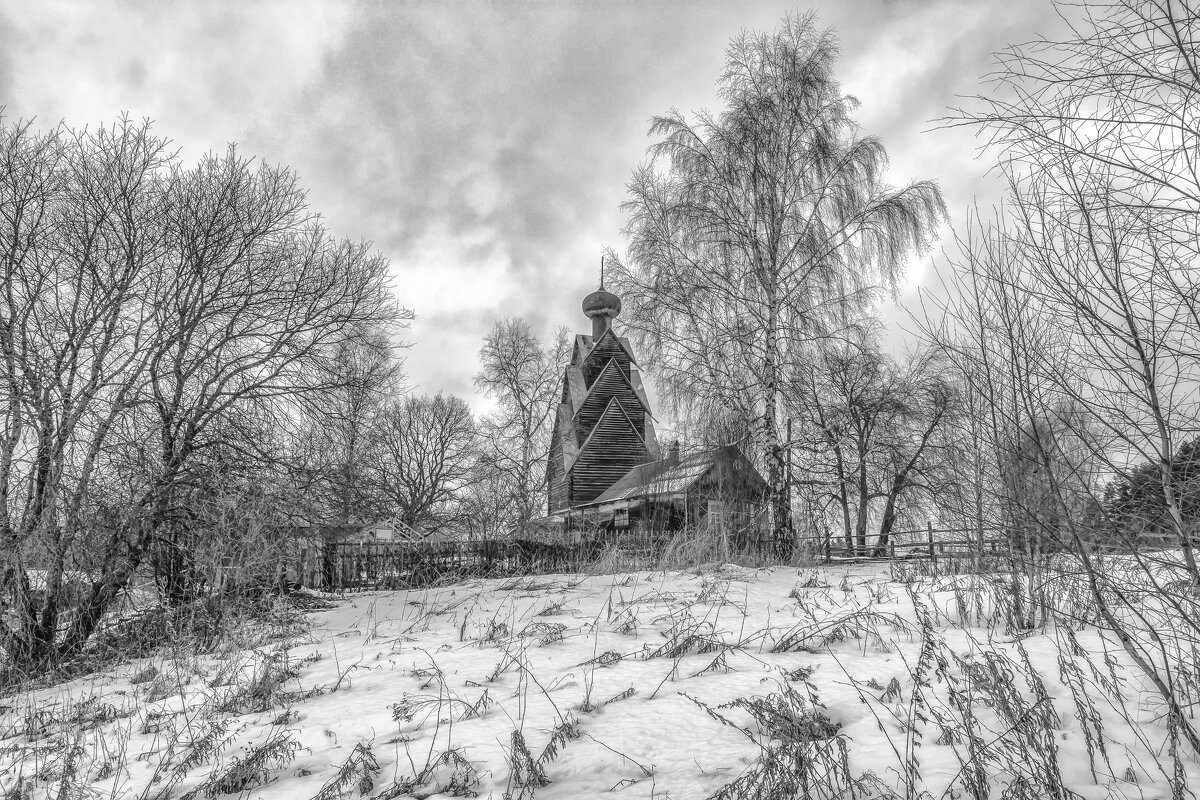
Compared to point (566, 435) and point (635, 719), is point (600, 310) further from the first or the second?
point (635, 719)

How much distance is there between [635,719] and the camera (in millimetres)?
3303

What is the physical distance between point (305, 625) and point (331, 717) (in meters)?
4.12

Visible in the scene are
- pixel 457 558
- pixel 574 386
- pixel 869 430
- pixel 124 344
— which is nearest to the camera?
pixel 124 344

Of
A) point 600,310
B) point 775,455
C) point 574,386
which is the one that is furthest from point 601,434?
point 775,455

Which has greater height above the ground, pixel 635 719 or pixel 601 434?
pixel 601 434

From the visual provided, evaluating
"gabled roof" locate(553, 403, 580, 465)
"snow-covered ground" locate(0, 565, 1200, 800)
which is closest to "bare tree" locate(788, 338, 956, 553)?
"snow-covered ground" locate(0, 565, 1200, 800)

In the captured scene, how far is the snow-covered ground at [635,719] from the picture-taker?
2621mm

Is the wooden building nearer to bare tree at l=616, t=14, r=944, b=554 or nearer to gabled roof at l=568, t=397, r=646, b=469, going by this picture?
gabled roof at l=568, t=397, r=646, b=469

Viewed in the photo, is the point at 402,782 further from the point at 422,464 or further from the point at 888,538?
the point at 422,464

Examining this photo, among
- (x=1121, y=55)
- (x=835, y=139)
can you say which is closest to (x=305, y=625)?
(x=1121, y=55)

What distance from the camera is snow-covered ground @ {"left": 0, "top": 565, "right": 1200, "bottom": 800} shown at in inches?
103

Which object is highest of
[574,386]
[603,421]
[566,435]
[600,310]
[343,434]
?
[600,310]

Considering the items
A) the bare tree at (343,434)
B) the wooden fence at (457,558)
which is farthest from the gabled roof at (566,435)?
the bare tree at (343,434)

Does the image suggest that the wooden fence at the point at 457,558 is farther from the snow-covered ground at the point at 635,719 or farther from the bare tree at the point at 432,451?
the bare tree at the point at 432,451
